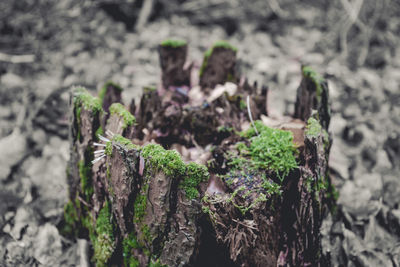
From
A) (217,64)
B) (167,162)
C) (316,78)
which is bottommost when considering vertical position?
(167,162)

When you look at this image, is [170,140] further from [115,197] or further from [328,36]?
[328,36]

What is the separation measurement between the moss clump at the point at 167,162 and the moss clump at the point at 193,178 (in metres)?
0.04

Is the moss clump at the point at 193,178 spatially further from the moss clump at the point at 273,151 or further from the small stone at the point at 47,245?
the small stone at the point at 47,245

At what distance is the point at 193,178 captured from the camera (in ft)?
5.58

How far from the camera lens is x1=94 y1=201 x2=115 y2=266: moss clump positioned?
6.95ft

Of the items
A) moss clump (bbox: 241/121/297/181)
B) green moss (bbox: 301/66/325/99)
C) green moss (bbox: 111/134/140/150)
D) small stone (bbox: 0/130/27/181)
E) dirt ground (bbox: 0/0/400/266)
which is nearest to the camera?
green moss (bbox: 111/134/140/150)

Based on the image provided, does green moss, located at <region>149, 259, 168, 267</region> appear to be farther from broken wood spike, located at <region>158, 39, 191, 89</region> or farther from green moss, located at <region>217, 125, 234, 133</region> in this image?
broken wood spike, located at <region>158, 39, 191, 89</region>

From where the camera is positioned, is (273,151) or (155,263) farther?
(273,151)

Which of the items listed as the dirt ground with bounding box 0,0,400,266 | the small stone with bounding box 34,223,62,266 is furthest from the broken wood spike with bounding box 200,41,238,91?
the small stone with bounding box 34,223,62,266

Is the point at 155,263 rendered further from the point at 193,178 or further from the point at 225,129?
the point at 225,129

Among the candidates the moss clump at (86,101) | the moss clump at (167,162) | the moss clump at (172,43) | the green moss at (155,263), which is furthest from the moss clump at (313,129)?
the moss clump at (172,43)

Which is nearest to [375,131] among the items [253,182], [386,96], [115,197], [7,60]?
[386,96]

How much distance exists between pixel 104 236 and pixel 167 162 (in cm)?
80

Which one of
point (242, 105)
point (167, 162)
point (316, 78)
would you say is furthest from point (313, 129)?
point (167, 162)
